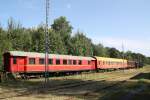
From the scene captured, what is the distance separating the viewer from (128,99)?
1912cm

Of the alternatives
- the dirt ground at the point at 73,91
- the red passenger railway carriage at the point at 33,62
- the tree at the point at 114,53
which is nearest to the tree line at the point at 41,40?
the red passenger railway carriage at the point at 33,62

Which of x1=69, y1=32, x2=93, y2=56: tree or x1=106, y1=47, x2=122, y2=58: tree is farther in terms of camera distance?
x1=106, y1=47, x2=122, y2=58: tree

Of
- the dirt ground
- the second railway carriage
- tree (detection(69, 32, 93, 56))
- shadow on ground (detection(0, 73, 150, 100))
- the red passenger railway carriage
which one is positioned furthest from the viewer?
tree (detection(69, 32, 93, 56))

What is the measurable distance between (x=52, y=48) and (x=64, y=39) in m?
23.5

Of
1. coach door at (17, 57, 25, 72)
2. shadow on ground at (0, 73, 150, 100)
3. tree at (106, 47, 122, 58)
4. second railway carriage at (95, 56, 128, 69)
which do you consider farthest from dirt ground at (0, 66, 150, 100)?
tree at (106, 47, 122, 58)

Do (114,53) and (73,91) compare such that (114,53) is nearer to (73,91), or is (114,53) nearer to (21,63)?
(21,63)

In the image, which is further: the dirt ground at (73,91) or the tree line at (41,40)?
the tree line at (41,40)

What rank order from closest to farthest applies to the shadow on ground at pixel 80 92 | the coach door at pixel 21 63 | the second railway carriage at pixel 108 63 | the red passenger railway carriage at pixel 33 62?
the shadow on ground at pixel 80 92, the red passenger railway carriage at pixel 33 62, the coach door at pixel 21 63, the second railway carriage at pixel 108 63

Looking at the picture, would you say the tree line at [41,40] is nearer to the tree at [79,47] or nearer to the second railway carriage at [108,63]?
the tree at [79,47]

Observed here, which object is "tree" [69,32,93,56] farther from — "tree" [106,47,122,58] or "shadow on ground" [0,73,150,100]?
"shadow on ground" [0,73,150,100]

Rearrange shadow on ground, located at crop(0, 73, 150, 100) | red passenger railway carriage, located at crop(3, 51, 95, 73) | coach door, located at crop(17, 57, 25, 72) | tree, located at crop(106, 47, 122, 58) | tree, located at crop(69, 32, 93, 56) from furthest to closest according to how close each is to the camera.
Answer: tree, located at crop(106, 47, 122, 58) < tree, located at crop(69, 32, 93, 56) < coach door, located at crop(17, 57, 25, 72) < red passenger railway carriage, located at crop(3, 51, 95, 73) < shadow on ground, located at crop(0, 73, 150, 100)

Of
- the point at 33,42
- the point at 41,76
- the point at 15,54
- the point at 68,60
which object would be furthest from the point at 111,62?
the point at 15,54

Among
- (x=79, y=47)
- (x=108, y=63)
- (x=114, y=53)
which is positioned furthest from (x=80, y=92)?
(x=114, y=53)

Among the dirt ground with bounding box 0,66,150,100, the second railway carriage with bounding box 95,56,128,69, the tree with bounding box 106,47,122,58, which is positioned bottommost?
the dirt ground with bounding box 0,66,150,100
